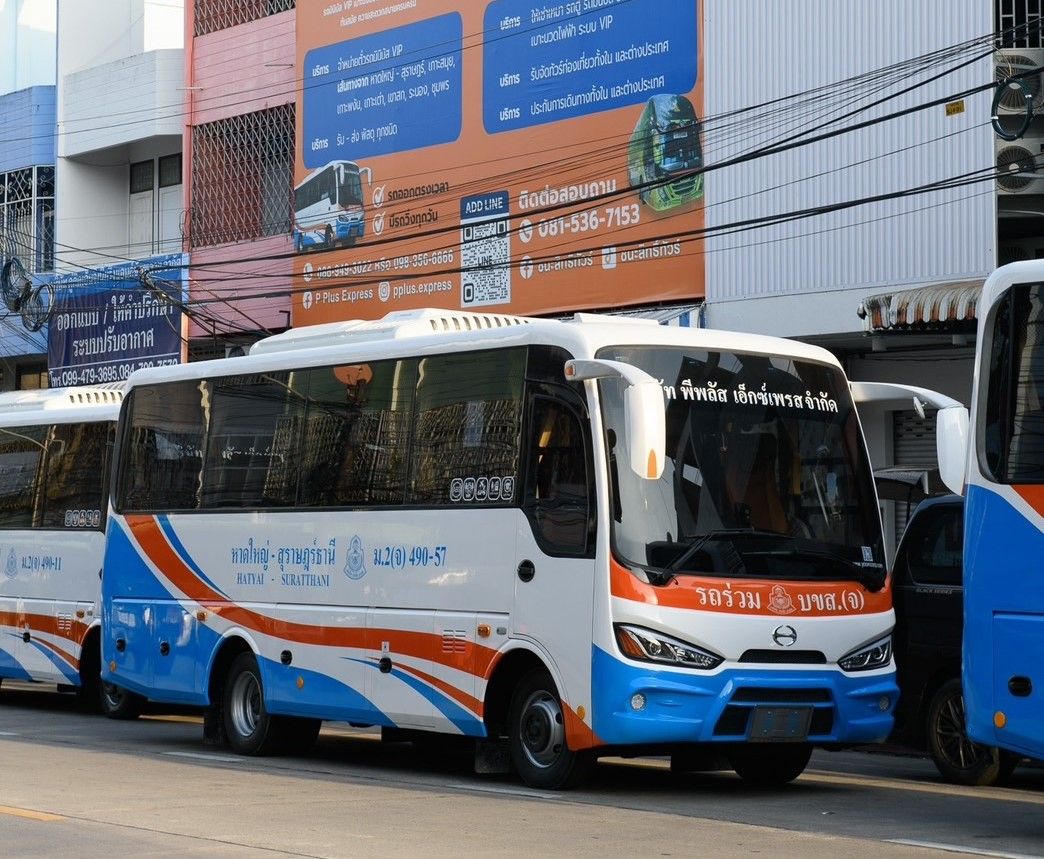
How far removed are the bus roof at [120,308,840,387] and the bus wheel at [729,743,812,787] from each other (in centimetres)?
259

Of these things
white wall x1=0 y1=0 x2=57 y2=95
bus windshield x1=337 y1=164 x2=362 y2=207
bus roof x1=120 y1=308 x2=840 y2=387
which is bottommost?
bus roof x1=120 y1=308 x2=840 y2=387

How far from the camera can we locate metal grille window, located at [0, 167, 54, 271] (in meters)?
36.0

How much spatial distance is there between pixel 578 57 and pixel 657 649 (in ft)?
51.6

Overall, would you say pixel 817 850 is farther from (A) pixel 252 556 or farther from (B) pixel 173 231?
(B) pixel 173 231

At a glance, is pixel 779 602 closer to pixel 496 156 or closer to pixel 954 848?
pixel 954 848

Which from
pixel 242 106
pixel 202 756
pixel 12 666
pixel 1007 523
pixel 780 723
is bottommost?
pixel 202 756

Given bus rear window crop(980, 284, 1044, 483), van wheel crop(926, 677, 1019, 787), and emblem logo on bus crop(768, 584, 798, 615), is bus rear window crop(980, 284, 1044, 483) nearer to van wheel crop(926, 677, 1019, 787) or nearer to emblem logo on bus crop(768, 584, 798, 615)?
emblem logo on bus crop(768, 584, 798, 615)

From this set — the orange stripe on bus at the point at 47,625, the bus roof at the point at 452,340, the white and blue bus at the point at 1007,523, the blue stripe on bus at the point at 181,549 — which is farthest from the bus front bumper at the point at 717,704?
the orange stripe on bus at the point at 47,625

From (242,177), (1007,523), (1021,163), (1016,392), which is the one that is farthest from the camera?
(242,177)

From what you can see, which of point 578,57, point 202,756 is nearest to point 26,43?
point 578,57

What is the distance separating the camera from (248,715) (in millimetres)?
14680

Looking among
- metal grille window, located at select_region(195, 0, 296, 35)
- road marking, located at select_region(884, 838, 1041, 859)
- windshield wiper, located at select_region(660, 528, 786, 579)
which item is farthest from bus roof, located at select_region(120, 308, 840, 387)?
metal grille window, located at select_region(195, 0, 296, 35)

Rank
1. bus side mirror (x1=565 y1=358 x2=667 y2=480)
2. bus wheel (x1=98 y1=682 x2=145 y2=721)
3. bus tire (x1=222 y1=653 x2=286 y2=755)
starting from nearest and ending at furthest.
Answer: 1. bus side mirror (x1=565 y1=358 x2=667 y2=480)
2. bus tire (x1=222 y1=653 x2=286 y2=755)
3. bus wheel (x1=98 y1=682 x2=145 y2=721)

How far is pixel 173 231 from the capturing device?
113 feet
